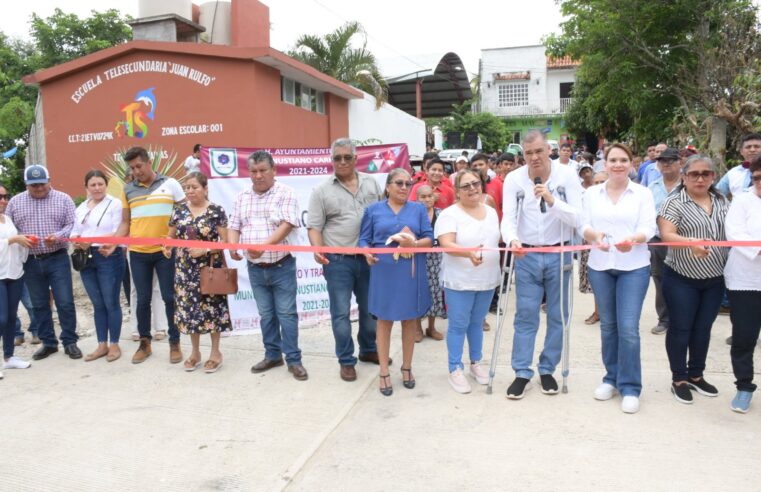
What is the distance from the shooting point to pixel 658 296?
608 centimetres

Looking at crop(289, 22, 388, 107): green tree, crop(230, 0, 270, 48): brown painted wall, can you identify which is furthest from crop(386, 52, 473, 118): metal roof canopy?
crop(230, 0, 270, 48): brown painted wall

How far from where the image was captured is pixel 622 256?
13.0 ft

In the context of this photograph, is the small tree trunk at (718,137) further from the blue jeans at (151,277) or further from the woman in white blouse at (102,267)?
Answer: the woman in white blouse at (102,267)

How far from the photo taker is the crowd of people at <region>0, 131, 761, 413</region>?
3986 millimetres

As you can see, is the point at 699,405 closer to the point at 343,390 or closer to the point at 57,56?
the point at 343,390

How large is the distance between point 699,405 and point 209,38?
16.2 metres

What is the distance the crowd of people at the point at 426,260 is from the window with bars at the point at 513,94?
4349cm

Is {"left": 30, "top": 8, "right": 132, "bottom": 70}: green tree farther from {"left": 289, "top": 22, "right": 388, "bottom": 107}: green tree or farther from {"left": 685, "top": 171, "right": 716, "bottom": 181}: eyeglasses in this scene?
{"left": 685, "top": 171, "right": 716, "bottom": 181}: eyeglasses

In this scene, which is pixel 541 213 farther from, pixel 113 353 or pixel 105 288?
pixel 113 353

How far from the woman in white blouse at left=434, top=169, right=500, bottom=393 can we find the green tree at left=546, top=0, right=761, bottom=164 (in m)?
8.50

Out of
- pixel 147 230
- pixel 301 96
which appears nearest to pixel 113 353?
pixel 147 230

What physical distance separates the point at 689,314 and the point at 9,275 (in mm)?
5588

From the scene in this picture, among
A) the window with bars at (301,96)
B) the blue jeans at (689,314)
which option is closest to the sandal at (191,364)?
the blue jeans at (689,314)

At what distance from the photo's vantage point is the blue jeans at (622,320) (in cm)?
397
